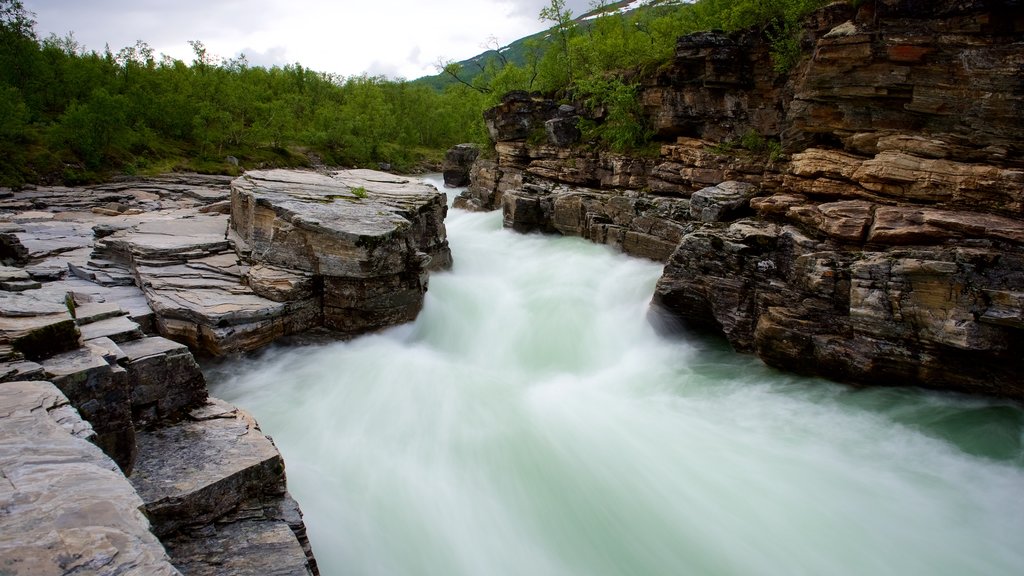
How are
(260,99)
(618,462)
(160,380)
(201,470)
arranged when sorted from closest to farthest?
(201,470) < (160,380) < (618,462) < (260,99)

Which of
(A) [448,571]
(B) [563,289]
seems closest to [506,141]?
(B) [563,289]

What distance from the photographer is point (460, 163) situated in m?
39.8

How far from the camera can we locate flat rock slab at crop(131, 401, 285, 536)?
5508mm

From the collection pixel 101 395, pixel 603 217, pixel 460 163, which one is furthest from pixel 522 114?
pixel 101 395

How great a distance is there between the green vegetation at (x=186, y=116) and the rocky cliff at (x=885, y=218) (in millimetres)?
24062

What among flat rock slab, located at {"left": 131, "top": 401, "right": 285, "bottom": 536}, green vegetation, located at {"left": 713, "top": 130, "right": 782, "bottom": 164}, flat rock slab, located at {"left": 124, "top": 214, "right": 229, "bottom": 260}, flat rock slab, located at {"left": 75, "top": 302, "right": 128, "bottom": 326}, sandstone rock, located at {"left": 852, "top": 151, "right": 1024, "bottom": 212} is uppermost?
green vegetation, located at {"left": 713, "top": 130, "right": 782, "bottom": 164}

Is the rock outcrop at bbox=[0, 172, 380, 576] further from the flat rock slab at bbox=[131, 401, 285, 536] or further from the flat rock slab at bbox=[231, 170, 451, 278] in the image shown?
the flat rock slab at bbox=[231, 170, 451, 278]

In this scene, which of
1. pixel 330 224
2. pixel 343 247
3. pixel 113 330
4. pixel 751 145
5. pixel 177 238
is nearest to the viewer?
pixel 113 330

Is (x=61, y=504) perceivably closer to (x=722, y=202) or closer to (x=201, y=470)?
(x=201, y=470)

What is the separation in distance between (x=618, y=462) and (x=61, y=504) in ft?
26.3

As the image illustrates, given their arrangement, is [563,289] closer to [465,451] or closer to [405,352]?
[405,352]

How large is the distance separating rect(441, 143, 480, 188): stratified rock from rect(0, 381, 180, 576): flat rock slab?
119 ft

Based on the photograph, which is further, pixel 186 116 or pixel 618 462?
pixel 186 116

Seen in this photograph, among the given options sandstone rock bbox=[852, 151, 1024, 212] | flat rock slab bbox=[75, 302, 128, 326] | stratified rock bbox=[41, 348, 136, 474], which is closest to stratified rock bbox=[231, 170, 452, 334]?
flat rock slab bbox=[75, 302, 128, 326]
